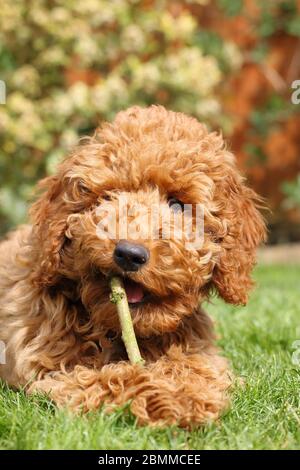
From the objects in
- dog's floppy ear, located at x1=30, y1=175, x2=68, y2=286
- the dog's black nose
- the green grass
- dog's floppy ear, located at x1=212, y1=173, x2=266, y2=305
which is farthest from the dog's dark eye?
the green grass

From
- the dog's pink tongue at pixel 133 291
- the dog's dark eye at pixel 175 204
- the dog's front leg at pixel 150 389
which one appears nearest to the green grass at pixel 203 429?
the dog's front leg at pixel 150 389

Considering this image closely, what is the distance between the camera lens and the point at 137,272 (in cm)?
334

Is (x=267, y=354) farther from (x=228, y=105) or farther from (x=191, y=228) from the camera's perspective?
(x=228, y=105)

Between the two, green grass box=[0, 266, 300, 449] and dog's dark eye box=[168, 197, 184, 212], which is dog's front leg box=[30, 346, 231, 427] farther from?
dog's dark eye box=[168, 197, 184, 212]

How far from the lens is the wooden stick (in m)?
3.40

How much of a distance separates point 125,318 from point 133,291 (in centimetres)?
14

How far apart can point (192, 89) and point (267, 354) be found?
5.24m

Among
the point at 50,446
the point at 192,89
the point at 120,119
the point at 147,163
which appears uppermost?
the point at 192,89

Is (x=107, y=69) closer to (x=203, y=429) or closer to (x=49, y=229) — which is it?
(x=49, y=229)

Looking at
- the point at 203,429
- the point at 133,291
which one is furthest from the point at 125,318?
the point at 203,429

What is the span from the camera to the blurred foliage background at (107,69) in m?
9.01

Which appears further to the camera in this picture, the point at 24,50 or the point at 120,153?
the point at 24,50

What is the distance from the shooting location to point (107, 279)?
3.47 meters

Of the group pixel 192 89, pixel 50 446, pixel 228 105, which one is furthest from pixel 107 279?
pixel 228 105
